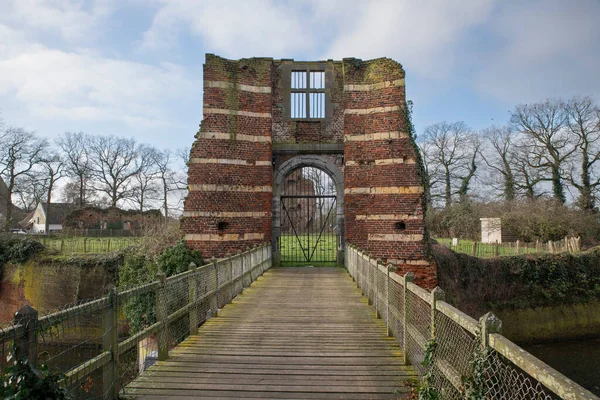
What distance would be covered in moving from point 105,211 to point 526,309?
31.4 m

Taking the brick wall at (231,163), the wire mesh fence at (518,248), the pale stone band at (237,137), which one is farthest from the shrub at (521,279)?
the pale stone band at (237,137)

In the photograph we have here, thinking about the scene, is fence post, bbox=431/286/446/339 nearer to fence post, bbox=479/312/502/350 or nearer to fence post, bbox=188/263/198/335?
fence post, bbox=479/312/502/350

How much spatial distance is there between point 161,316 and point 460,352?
3615mm

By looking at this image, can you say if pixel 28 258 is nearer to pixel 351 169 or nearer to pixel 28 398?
pixel 351 169

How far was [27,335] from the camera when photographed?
9.12 feet

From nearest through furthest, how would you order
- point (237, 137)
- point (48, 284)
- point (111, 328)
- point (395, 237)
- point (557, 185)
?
point (111, 328)
point (395, 237)
point (237, 137)
point (48, 284)
point (557, 185)

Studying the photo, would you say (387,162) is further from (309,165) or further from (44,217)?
(44,217)

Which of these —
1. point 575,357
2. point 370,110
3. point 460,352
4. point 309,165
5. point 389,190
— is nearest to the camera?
point 460,352

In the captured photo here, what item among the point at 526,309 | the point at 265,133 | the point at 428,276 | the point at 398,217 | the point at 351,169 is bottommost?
the point at 526,309

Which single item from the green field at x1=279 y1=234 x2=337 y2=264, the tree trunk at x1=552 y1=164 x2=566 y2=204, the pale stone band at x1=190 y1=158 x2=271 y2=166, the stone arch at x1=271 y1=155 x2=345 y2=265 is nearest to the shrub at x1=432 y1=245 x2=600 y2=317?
the stone arch at x1=271 y1=155 x2=345 y2=265

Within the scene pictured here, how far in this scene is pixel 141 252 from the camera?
619 inches

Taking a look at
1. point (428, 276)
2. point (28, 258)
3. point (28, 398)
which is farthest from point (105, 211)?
point (28, 398)

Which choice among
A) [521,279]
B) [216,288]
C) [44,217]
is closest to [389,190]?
[216,288]

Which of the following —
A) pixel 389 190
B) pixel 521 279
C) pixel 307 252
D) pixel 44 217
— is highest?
pixel 389 190
